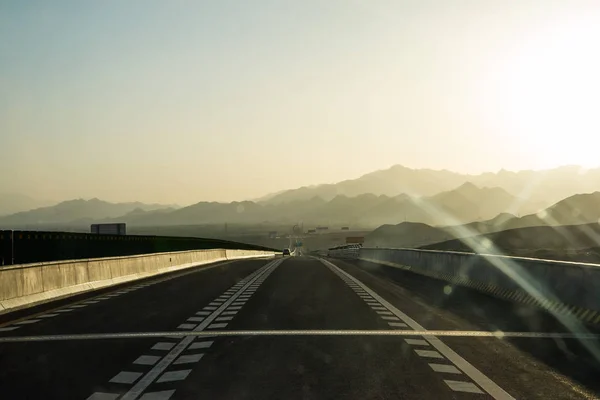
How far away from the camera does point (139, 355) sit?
32.7 feet

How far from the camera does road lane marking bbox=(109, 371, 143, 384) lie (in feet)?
26.9

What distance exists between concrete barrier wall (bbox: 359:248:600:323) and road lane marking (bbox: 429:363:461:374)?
572cm

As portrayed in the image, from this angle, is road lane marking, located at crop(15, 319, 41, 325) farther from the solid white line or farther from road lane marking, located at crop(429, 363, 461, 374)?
road lane marking, located at crop(429, 363, 461, 374)

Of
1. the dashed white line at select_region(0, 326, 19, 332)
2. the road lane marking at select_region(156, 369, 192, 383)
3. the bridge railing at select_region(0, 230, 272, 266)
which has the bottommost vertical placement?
the road lane marking at select_region(156, 369, 192, 383)

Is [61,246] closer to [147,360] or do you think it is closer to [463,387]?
[147,360]

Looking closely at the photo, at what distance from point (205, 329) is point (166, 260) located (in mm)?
24916

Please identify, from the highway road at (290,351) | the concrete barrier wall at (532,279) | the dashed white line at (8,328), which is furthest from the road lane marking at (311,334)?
the concrete barrier wall at (532,279)

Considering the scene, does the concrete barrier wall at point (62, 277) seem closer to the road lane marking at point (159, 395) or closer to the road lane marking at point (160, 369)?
the road lane marking at point (160, 369)

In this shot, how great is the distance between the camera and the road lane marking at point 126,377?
8188mm

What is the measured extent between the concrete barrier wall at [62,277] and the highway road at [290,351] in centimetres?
68

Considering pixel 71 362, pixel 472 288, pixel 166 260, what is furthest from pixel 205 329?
pixel 166 260

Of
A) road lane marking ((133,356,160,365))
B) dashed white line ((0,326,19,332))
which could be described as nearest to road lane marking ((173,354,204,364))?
road lane marking ((133,356,160,365))

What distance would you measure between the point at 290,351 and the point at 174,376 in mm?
2305

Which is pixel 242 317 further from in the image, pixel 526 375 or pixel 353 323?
pixel 526 375
